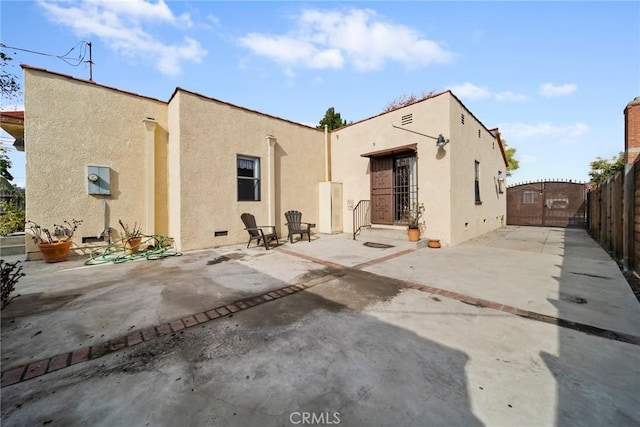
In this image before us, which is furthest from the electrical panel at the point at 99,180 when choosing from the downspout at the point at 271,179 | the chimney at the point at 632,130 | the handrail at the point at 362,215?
the chimney at the point at 632,130

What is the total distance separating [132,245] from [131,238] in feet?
0.60

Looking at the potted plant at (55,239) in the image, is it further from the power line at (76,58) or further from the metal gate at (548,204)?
the metal gate at (548,204)

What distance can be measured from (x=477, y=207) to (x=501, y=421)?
907cm

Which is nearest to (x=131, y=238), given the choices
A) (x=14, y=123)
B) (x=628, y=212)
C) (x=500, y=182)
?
(x=14, y=123)

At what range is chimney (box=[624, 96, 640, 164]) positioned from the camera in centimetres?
Answer: 450

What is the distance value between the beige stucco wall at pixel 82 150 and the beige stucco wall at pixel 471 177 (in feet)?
27.9

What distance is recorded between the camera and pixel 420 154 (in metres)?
7.27

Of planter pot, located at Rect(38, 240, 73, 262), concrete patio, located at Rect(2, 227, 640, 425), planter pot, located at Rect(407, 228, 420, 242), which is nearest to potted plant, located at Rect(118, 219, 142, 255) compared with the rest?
planter pot, located at Rect(38, 240, 73, 262)

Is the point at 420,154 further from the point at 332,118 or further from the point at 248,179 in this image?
the point at 332,118

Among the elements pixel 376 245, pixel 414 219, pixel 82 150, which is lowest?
pixel 376 245

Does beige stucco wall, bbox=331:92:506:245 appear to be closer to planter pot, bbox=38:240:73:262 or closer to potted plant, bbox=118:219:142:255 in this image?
potted plant, bbox=118:219:142:255

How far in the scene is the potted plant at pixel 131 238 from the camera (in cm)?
598

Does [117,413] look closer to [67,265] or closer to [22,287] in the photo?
[22,287]

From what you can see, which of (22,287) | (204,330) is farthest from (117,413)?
(22,287)
